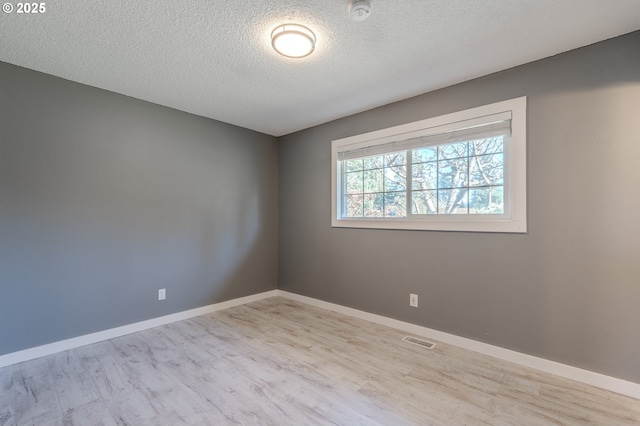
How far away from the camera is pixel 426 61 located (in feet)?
7.44

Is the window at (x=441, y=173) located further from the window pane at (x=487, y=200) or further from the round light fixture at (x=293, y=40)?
the round light fixture at (x=293, y=40)

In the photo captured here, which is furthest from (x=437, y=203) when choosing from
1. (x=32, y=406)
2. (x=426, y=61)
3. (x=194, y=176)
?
(x=32, y=406)

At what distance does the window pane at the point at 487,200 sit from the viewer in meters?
2.47

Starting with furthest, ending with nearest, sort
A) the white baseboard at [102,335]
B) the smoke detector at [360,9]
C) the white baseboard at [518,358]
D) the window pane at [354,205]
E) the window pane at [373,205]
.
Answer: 1. the window pane at [354,205]
2. the window pane at [373,205]
3. the white baseboard at [102,335]
4. the white baseboard at [518,358]
5. the smoke detector at [360,9]

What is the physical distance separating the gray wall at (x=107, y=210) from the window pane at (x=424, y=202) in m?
2.26

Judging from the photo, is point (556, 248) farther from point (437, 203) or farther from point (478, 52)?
point (478, 52)

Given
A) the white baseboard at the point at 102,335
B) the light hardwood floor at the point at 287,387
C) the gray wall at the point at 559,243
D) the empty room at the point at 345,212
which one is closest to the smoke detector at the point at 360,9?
the empty room at the point at 345,212

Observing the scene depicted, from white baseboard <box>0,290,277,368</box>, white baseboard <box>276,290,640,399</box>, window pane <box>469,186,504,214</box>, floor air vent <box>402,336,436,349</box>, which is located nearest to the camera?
white baseboard <box>276,290,640,399</box>

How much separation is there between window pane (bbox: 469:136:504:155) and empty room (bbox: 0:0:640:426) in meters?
0.02

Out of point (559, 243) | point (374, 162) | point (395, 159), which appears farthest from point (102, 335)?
point (559, 243)

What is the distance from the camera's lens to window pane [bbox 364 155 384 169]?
10.9 ft

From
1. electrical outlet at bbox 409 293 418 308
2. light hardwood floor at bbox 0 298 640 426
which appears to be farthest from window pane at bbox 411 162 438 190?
light hardwood floor at bbox 0 298 640 426

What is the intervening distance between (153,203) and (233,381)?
2076 mm

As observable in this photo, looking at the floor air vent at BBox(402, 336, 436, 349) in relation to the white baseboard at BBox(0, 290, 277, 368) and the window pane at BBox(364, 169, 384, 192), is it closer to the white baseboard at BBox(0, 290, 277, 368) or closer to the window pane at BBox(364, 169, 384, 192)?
the window pane at BBox(364, 169, 384, 192)
